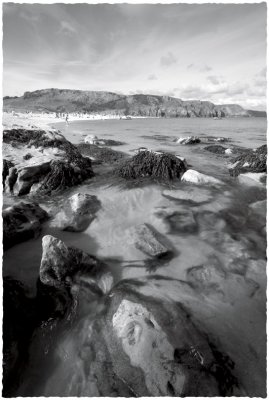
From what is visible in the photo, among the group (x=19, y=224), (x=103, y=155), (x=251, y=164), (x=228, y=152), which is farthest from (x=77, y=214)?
(x=228, y=152)

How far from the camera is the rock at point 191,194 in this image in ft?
19.2

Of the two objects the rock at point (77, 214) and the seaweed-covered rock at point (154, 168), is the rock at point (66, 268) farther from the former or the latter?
the seaweed-covered rock at point (154, 168)

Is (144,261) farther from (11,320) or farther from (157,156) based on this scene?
(157,156)

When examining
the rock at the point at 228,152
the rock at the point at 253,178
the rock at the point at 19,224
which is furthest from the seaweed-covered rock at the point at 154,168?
the rock at the point at 228,152

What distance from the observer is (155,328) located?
254 cm

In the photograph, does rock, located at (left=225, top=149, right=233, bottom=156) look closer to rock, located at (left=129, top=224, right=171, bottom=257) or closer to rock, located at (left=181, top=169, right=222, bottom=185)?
rock, located at (left=181, top=169, right=222, bottom=185)

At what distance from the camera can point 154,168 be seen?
24.7ft

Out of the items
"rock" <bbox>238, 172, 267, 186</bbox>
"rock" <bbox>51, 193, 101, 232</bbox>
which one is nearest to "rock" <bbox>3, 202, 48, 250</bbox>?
"rock" <bbox>51, 193, 101, 232</bbox>

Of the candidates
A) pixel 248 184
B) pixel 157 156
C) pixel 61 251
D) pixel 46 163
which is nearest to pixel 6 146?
pixel 46 163

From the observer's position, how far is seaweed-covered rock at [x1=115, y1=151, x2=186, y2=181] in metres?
7.35

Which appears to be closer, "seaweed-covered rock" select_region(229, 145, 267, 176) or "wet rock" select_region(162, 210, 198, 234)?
"wet rock" select_region(162, 210, 198, 234)

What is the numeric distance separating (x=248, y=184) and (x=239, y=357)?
550cm

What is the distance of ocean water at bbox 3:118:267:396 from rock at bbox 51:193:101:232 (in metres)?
0.15

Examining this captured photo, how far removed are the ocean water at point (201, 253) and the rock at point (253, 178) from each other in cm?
50
